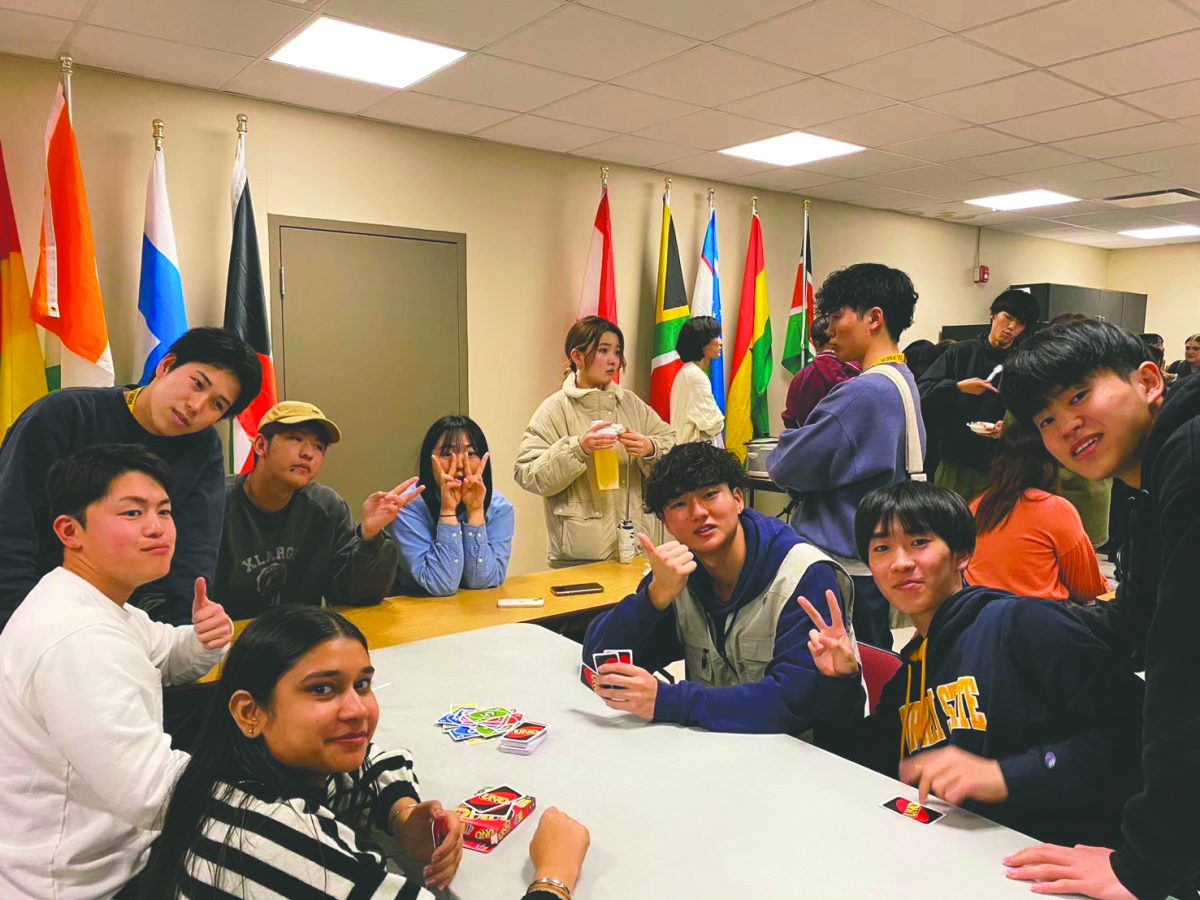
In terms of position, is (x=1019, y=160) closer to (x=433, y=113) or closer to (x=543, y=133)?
(x=543, y=133)

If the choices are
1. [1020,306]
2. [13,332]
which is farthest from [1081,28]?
[13,332]

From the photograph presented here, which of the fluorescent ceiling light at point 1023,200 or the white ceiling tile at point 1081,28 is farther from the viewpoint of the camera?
the fluorescent ceiling light at point 1023,200

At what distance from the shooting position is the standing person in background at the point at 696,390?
5.26 meters

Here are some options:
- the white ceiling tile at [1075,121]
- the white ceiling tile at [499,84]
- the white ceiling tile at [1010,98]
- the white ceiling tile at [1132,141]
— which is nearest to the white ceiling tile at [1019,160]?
the white ceiling tile at [1132,141]

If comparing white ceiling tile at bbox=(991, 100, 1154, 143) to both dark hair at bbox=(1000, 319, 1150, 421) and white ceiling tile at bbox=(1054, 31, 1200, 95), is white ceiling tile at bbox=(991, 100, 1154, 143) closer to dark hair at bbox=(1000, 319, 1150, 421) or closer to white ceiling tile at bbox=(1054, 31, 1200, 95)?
white ceiling tile at bbox=(1054, 31, 1200, 95)

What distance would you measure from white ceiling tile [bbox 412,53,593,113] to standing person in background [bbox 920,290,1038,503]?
2.36 m

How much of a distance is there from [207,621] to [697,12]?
2637mm

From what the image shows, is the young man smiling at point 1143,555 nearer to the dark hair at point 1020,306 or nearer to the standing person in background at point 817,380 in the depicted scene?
the standing person in background at point 817,380

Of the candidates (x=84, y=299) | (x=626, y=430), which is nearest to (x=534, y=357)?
(x=626, y=430)

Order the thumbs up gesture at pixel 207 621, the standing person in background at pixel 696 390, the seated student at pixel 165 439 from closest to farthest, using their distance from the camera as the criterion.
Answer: the thumbs up gesture at pixel 207 621
the seated student at pixel 165 439
the standing person in background at pixel 696 390

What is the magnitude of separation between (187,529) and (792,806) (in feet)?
5.66

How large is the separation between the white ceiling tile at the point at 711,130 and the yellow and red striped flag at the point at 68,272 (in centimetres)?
276

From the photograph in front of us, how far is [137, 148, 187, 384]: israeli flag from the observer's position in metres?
3.69

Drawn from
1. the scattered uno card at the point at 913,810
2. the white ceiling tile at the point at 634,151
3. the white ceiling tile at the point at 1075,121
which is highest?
the white ceiling tile at the point at 1075,121
